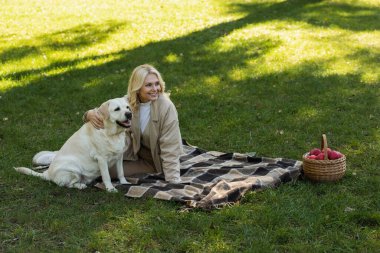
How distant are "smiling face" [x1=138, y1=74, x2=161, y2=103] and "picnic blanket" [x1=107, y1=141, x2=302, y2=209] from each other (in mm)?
1038

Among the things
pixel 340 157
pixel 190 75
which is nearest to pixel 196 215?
pixel 340 157

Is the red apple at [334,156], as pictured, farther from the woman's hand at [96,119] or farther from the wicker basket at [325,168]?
the woman's hand at [96,119]

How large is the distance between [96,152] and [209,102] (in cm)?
425

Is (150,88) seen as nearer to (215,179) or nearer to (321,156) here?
(215,179)

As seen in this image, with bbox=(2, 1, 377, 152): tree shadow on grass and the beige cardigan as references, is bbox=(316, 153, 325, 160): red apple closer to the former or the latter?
the beige cardigan

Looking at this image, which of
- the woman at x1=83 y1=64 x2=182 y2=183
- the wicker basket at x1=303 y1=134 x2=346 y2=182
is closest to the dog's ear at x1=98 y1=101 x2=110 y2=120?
the woman at x1=83 y1=64 x2=182 y2=183

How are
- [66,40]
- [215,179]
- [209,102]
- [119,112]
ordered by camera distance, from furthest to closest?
[66,40] < [209,102] < [215,179] < [119,112]

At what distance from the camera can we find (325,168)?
6359 millimetres

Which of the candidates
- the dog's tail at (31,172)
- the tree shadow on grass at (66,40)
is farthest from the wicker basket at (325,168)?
the tree shadow on grass at (66,40)

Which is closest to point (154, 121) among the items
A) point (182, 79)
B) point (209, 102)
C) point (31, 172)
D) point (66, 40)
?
point (31, 172)

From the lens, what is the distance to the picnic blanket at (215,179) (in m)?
6.02

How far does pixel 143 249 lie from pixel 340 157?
2.79 metres

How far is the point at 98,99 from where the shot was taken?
34.8ft

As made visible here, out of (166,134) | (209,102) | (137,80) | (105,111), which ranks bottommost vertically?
(209,102)
